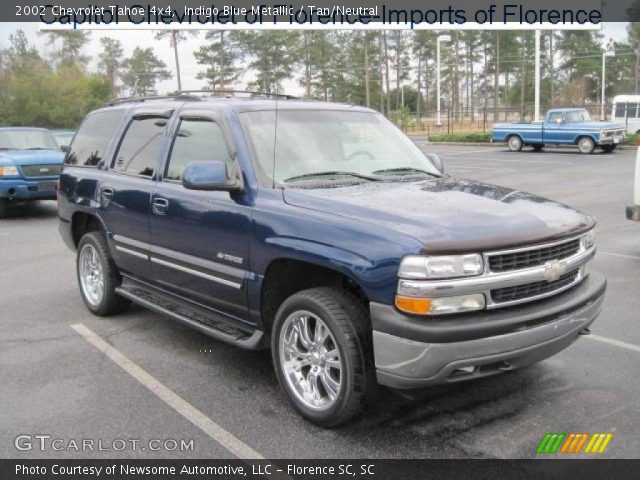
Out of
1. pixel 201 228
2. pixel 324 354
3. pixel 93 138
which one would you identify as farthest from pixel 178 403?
pixel 93 138

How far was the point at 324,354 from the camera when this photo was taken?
145 inches

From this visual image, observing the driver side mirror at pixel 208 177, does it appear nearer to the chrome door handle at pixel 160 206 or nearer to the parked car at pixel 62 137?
the chrome door handle at pixel 160 206

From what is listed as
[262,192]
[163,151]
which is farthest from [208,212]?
[163,151]

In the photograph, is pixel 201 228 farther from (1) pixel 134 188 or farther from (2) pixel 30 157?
(2) pixel 30 157

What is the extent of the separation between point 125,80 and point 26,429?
7388cm

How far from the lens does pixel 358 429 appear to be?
12.2ft

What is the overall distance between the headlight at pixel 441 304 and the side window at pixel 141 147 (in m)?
2.73

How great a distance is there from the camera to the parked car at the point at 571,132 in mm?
25000

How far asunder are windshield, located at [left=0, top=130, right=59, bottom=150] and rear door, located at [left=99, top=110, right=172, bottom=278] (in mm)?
9151

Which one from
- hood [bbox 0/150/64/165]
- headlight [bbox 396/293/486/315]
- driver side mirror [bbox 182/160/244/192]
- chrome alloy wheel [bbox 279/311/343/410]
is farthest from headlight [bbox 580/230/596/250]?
hood [bbox 0/150/64/165]

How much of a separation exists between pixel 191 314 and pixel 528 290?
95.6 inches

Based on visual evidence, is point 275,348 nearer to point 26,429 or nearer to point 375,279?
point 375,279

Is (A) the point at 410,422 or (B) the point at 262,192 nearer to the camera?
(A) the point at 410,422

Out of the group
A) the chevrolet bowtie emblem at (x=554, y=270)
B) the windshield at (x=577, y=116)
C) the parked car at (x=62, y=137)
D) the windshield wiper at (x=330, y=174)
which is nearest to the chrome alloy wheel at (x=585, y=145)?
the windshield at (x=577, y=116)
